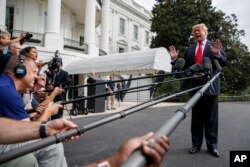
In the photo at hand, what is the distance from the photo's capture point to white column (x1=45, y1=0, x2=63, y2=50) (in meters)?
19.9

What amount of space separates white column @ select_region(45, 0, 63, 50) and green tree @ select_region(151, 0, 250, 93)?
13.9 metres

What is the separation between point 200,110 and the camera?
16.7 feet

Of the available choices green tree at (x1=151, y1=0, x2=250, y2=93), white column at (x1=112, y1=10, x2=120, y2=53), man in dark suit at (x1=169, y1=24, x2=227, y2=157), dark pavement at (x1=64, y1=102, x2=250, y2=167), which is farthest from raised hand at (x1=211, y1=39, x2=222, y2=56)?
white column at (x1=112, y1=10, x2=120, y2=53)

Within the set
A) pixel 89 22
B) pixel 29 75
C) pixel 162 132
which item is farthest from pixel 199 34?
pixel 89 22

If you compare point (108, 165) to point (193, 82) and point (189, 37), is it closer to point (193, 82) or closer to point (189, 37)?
point (193, 82)

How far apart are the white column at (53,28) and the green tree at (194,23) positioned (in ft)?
45.6

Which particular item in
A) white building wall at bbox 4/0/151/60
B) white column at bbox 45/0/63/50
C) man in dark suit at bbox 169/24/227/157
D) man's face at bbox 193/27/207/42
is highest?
white building wall at bbox 4/0/151/60

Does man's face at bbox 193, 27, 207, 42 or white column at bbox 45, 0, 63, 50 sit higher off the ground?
white column at bbox 45, 0, 63, 50

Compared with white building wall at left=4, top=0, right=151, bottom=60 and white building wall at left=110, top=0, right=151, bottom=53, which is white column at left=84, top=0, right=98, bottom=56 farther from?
white building wall at left=110, top=0, right=151, bottom=53

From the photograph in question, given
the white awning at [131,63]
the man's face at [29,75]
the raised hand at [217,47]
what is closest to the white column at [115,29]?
the white awning at [131,63]

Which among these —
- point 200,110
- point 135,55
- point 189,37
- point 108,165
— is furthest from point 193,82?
A: point 189,37

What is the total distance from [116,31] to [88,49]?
16534 mm

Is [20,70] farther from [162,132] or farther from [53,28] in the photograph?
[53,28]

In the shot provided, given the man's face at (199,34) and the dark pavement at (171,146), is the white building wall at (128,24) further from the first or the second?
the man's face at (199,34)
